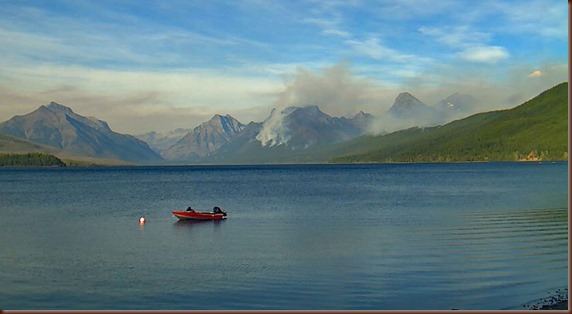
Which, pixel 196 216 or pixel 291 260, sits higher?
pixel 196 216

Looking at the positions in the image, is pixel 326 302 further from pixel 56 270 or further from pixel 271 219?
pixel 271 219

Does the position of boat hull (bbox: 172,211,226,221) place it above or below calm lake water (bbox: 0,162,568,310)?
above

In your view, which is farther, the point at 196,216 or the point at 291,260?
the point at 196,216

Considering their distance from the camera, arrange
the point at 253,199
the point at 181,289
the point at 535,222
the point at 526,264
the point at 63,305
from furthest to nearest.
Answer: the point at 253,199 < the point at 535,222 < the point at 526,264 < the point at 181,289 < the point at 63,305

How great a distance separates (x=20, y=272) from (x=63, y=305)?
963 centimetres

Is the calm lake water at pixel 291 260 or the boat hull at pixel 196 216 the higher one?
the boat hull at pixel 196 216

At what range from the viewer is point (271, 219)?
66.0 m

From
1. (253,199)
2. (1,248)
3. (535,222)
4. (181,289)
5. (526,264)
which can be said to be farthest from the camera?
(253,199)

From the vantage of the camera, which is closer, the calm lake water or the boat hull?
the calm lake water

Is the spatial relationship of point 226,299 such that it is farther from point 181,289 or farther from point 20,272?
point 20,272

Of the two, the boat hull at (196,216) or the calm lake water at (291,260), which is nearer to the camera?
the calm lake water at (291,260)

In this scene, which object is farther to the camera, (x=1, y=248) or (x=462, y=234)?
(x=462, y=234)

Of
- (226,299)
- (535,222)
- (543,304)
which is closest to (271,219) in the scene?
(535,222)

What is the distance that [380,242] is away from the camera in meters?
46.8
